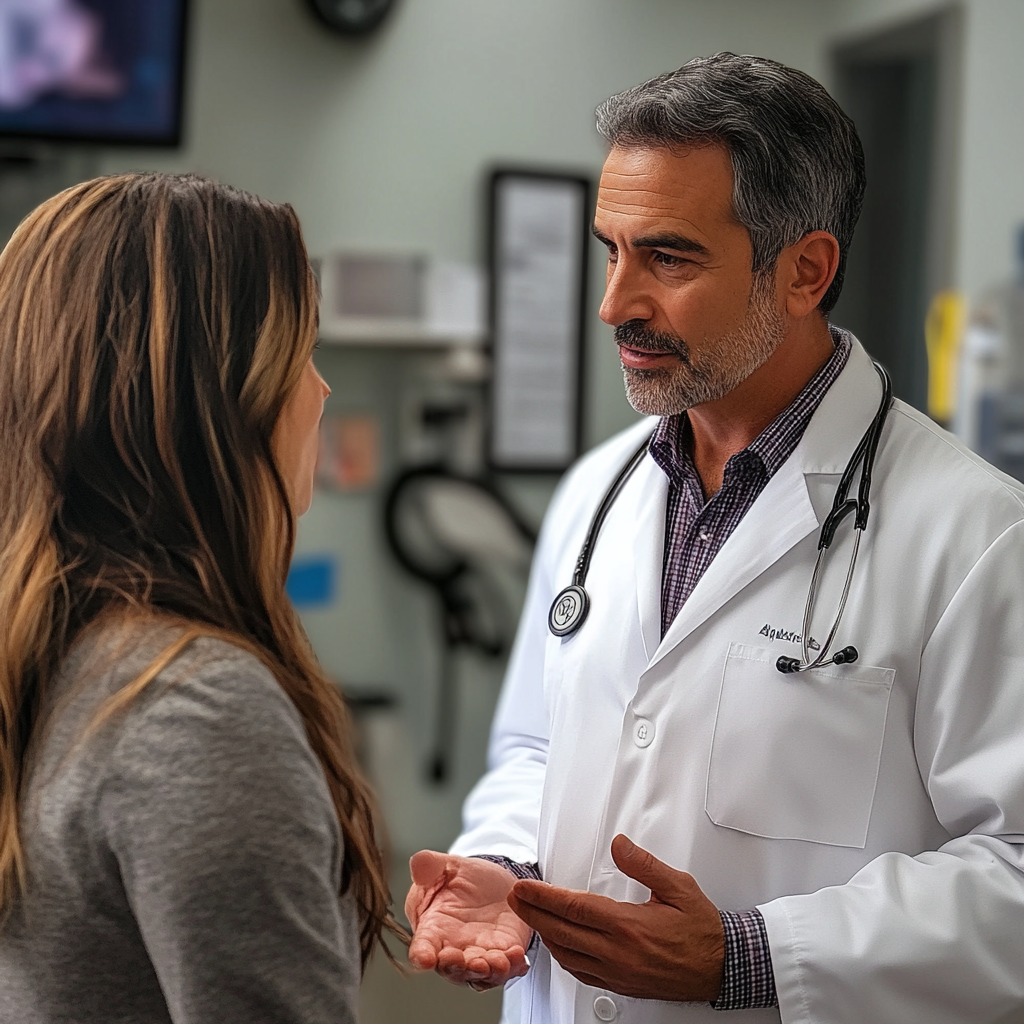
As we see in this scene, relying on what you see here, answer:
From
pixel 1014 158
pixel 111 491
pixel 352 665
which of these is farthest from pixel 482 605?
pixel 111 491

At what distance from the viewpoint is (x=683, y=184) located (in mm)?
1336

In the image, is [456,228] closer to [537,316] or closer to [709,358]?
[537,316]

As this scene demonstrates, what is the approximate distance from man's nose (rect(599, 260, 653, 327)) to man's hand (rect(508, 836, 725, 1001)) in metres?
0.57

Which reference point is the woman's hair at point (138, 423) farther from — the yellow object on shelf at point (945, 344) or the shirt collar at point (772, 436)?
the yellow object on shelf at point (945, 344)

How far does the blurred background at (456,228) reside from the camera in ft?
10.2

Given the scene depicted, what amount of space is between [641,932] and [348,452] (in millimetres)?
2347

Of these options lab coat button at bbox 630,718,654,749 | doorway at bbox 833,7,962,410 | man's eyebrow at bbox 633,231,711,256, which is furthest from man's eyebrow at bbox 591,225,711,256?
doorway at bbox 833,7,962,410

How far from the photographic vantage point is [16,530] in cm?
93

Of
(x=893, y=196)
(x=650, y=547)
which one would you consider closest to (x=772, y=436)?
(x=650, y=547)

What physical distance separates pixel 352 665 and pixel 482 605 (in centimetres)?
40

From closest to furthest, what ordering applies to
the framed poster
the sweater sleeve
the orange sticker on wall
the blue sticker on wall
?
Result: the sweater sleeve → the blue sticker on wall → the orange sticker on wall → the framed poster

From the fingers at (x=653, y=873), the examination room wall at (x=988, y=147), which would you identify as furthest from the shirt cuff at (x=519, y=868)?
the examination room wall at (x=988, y=147)

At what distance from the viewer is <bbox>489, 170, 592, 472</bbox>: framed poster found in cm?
347

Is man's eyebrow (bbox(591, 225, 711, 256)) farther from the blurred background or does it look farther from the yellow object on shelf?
the yellow object on shelf
